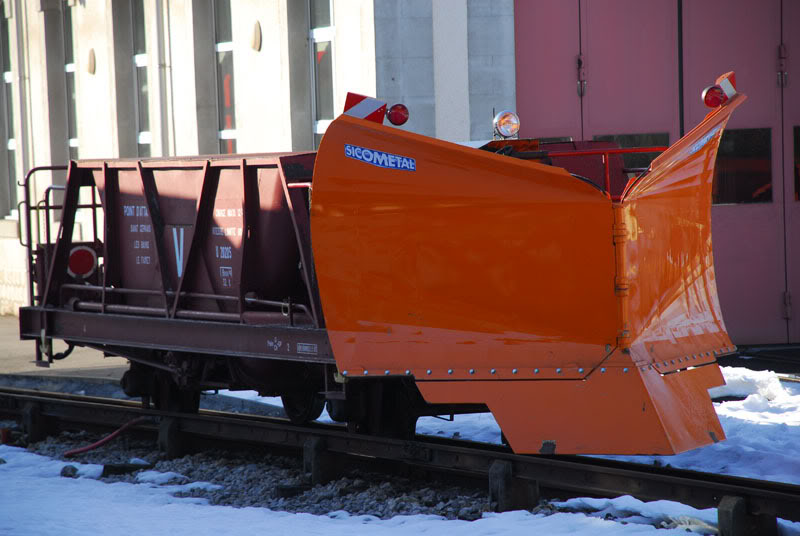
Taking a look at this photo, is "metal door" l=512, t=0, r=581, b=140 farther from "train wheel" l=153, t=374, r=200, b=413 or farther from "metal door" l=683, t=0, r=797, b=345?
"train wheel" l=153, t=374, r=200, b=413

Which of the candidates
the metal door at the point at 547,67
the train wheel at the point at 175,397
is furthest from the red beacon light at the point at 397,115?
the metal door at the point at 547,67

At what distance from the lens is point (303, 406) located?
953cm

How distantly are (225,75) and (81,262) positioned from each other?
24.7 feet

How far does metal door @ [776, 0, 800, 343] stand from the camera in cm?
1393

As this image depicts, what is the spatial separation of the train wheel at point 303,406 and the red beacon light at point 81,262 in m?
2.38

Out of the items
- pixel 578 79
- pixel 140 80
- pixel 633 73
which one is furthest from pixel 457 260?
pixel 140 80

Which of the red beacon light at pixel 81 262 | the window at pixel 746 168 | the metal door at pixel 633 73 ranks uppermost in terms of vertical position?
the metal door at pixel 633 73

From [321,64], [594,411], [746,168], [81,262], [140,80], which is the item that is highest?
[140,80]

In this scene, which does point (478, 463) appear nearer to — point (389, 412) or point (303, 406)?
point (389, 412)

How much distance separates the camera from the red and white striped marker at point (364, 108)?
6.81 meters

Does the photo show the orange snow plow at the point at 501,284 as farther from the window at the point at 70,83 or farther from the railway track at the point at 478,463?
the window at the point at 70,83

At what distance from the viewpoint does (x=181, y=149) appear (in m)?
17.3

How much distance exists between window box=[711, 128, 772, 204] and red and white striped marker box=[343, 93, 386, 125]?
27.4 feet

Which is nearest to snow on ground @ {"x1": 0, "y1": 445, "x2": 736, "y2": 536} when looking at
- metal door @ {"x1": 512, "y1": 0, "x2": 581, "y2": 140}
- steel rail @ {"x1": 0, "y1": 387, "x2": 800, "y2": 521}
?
steel rail @ {"x1": 0, "y1": 387, "x2": 800, "y2": 521}
